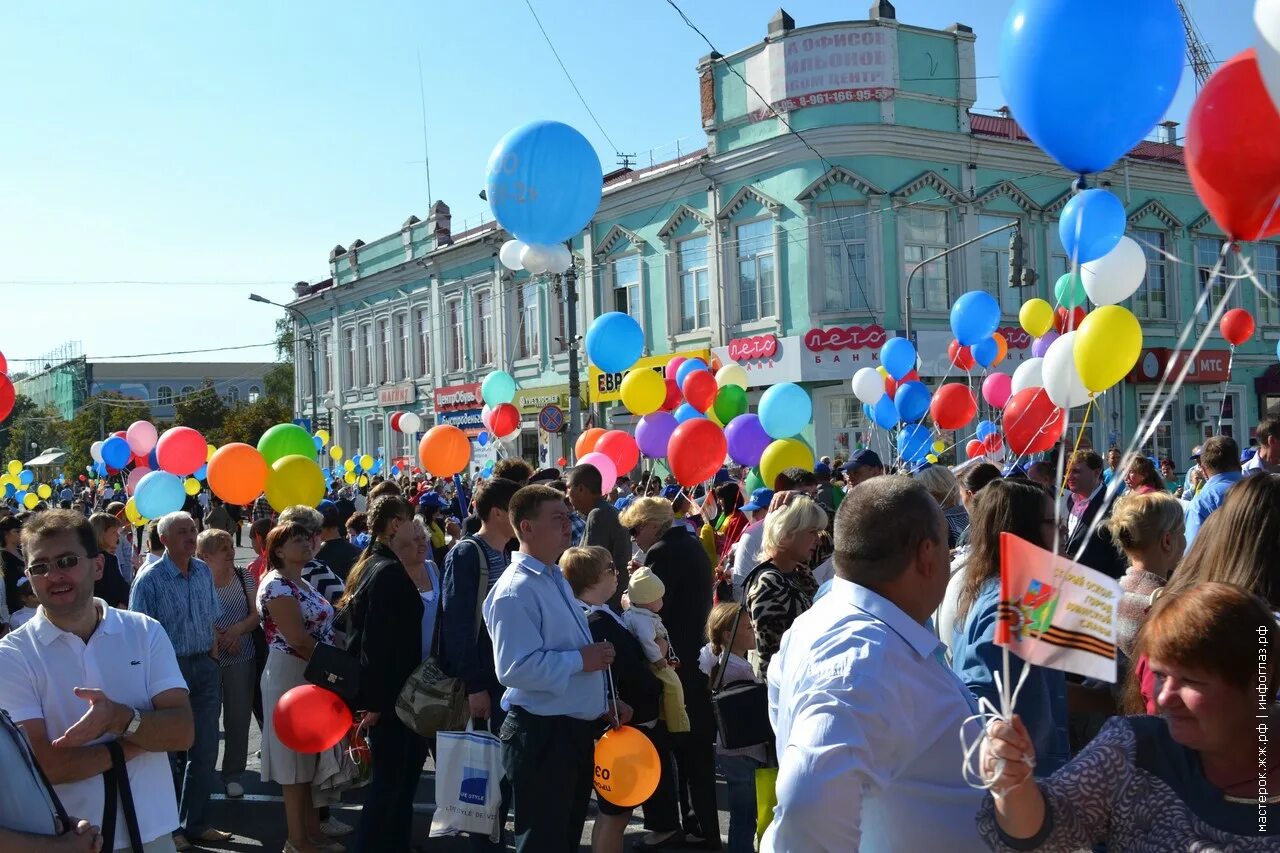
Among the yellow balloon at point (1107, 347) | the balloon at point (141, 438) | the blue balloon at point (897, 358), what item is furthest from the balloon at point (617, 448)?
the balloon at point (141, 438)

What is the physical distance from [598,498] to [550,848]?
12.0 ft

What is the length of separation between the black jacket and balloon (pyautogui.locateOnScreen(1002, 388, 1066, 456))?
6750 mm

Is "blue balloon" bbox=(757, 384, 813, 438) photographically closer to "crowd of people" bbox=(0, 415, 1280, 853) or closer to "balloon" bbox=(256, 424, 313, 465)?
"crowd of people" bbox=(0, 415, 1280, 853)

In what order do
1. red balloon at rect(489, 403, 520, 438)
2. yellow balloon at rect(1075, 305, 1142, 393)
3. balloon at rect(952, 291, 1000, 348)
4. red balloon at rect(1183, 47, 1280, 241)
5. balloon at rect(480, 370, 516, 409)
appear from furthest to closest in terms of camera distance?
balloon at rect(480, 370, 516, 409) < red balloon at rect(489, 403, 520, 438) < balloon at rect(952, 291, 1000, 348) < yellow balloon at rect(1075, 305, 1142, 393) < red balloon at rect(1183, 47, 1280, 241)

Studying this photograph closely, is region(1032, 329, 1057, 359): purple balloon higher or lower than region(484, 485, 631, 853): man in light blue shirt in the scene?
higher

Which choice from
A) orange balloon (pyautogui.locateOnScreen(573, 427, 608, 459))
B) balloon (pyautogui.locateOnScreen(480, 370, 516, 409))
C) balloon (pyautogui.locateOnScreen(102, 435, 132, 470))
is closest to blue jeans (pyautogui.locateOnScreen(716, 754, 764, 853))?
orange balloon (pyautogui.locateOnScreen(573, 427, 608, 459))

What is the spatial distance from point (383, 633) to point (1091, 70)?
3.99 m

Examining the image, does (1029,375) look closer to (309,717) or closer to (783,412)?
(783,412)

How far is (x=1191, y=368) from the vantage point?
25.6 metres

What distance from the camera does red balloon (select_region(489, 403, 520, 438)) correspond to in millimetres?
17078

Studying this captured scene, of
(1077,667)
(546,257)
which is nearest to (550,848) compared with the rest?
(1077,667)

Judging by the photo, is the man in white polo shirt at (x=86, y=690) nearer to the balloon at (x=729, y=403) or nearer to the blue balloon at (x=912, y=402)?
the balloon at (x=729, y=403)

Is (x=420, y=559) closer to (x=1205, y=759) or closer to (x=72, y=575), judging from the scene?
(x=72, y=575)

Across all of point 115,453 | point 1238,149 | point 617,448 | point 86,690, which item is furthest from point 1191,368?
point 86,690
